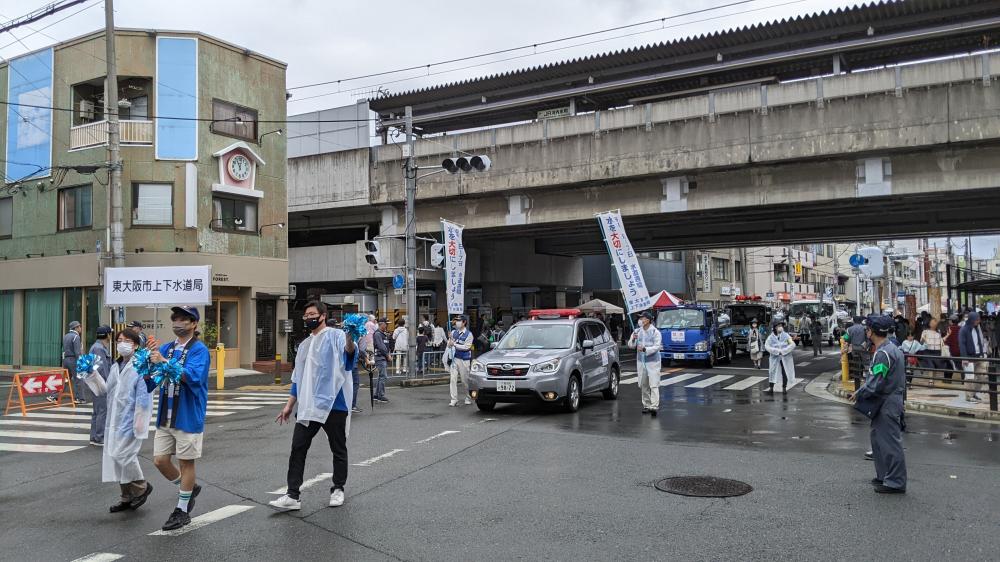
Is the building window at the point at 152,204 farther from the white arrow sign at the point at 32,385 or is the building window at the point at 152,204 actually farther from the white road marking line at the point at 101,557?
the white road marking line at the point at 101,557

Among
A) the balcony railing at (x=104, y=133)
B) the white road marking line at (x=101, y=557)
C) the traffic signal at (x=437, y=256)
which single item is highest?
the balcony railing at (x=104, y=133)

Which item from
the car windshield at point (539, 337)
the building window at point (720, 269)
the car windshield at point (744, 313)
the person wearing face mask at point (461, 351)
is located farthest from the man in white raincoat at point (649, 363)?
the building window at point (720, 269)

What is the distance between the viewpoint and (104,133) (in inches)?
915

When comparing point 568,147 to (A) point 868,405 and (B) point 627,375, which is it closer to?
(B) point 627,375

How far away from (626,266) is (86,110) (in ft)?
62.6

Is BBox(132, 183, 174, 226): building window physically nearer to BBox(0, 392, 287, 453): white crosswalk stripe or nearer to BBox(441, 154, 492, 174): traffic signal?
BBox(0, 392, 287, 453): white crosswalk stripe

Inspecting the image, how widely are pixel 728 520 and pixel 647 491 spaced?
112 centimetres

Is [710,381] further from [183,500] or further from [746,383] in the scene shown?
[183,500]

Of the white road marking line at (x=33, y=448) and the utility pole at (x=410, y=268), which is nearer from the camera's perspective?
the white road marking line at (x=33, y=448)

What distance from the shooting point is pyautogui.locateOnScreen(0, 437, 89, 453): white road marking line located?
10.2 metres

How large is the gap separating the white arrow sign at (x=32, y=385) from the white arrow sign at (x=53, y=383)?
0.21 m

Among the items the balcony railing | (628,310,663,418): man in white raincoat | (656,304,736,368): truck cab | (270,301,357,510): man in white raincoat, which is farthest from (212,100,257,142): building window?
(270,301,357,510): man in white raincoat

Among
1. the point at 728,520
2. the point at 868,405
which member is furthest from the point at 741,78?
the point at 728,520

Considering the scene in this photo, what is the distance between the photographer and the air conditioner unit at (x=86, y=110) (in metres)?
24.2
